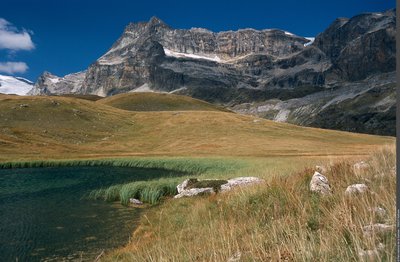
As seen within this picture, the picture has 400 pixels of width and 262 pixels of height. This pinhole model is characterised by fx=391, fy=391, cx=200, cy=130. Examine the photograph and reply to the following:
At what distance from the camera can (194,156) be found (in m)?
77.6

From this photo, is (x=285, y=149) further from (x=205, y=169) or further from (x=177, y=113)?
(x=177, y=113)

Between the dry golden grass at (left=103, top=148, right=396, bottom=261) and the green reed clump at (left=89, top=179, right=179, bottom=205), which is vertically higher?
the dry golden grass at (left=103, top=148, right=396, bottom=261)

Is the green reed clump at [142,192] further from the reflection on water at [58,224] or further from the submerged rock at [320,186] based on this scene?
the submerged rock at [320,186]

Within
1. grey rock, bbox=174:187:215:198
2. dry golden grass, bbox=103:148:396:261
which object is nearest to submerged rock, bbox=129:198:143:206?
grey rock, bbox=174:187:215:198

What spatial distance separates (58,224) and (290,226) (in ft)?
68.1

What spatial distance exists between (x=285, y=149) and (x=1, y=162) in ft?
197

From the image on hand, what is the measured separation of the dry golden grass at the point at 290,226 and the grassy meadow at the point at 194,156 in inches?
2.4

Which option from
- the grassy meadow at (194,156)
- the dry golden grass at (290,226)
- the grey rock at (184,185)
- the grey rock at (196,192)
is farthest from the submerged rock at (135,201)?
the dry golden grass at (290,226)

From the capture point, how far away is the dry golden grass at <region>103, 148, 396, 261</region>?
19.8 ft

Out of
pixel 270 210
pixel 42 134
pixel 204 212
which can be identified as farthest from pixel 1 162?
pixel 270 210

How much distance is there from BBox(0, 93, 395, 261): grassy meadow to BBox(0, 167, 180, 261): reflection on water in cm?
185

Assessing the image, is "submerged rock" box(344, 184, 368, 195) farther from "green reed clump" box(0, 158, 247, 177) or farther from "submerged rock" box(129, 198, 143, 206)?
"green reed clump" box(0, 158, 247, 177)

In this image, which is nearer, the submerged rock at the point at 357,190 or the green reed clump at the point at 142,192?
the submerged rock at the point at 357,190

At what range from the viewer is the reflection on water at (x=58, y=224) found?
20125mm
